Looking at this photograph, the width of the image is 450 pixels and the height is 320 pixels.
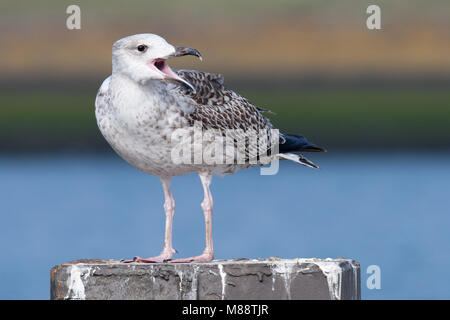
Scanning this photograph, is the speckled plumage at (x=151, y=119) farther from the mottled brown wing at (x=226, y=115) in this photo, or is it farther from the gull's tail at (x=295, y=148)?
the gull's tail at (x=295, y=148)

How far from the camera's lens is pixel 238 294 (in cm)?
807

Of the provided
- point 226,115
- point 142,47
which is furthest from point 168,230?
point 142,47

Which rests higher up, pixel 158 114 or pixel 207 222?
pixel 158 114

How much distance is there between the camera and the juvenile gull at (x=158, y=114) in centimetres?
845

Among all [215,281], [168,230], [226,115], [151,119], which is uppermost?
[226,115]

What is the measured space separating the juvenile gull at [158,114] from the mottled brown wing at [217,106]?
0.5 inches

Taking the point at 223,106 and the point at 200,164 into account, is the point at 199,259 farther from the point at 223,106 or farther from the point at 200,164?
the point at 223,106

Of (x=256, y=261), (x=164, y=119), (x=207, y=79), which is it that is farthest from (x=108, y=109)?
(x=256, y=261)

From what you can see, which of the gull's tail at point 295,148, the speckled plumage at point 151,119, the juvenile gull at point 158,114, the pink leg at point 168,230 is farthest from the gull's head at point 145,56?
the gull's tail at point 295,148

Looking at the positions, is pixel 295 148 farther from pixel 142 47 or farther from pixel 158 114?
pixel 142 47

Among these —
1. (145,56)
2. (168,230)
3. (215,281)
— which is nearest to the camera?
(215,281)

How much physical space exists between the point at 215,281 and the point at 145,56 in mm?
1992

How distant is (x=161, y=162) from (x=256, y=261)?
121 centimetres

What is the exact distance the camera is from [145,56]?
8.43m
